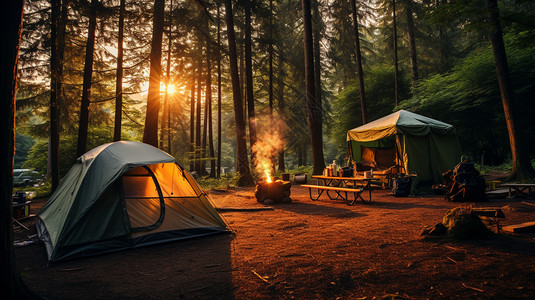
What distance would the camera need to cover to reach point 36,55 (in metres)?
13.0

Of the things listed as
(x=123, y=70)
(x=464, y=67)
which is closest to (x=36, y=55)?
(x=123, y=70)

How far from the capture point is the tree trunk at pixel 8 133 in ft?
8.02

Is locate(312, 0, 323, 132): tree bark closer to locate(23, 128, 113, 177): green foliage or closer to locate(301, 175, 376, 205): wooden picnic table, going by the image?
locate(301, 175, 376, 205): wooden picnic table

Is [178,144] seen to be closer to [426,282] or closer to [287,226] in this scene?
[287,226]

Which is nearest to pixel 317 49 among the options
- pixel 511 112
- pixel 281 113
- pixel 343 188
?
pixel 281 113

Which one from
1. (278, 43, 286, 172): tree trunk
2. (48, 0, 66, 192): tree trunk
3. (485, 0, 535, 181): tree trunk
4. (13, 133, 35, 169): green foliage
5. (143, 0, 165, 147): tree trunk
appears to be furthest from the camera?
(13, 133, 35, 169): green foliage

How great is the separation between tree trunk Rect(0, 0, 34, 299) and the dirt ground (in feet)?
2.22

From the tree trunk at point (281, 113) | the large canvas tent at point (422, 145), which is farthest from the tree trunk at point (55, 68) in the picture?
the tree trunk at point (281, 113)

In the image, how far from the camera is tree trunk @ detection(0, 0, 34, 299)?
2443 mm

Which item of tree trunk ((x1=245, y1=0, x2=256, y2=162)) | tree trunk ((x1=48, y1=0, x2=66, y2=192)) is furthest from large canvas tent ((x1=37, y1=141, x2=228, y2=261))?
tree trunk ((x1=245, y1=0, x2=256, y2=162))

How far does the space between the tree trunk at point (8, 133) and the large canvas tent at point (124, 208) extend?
181 cm

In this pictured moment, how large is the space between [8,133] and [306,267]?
3621 millimetres

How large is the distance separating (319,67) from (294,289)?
20785 millimetres

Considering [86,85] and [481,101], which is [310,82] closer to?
[481,101]
